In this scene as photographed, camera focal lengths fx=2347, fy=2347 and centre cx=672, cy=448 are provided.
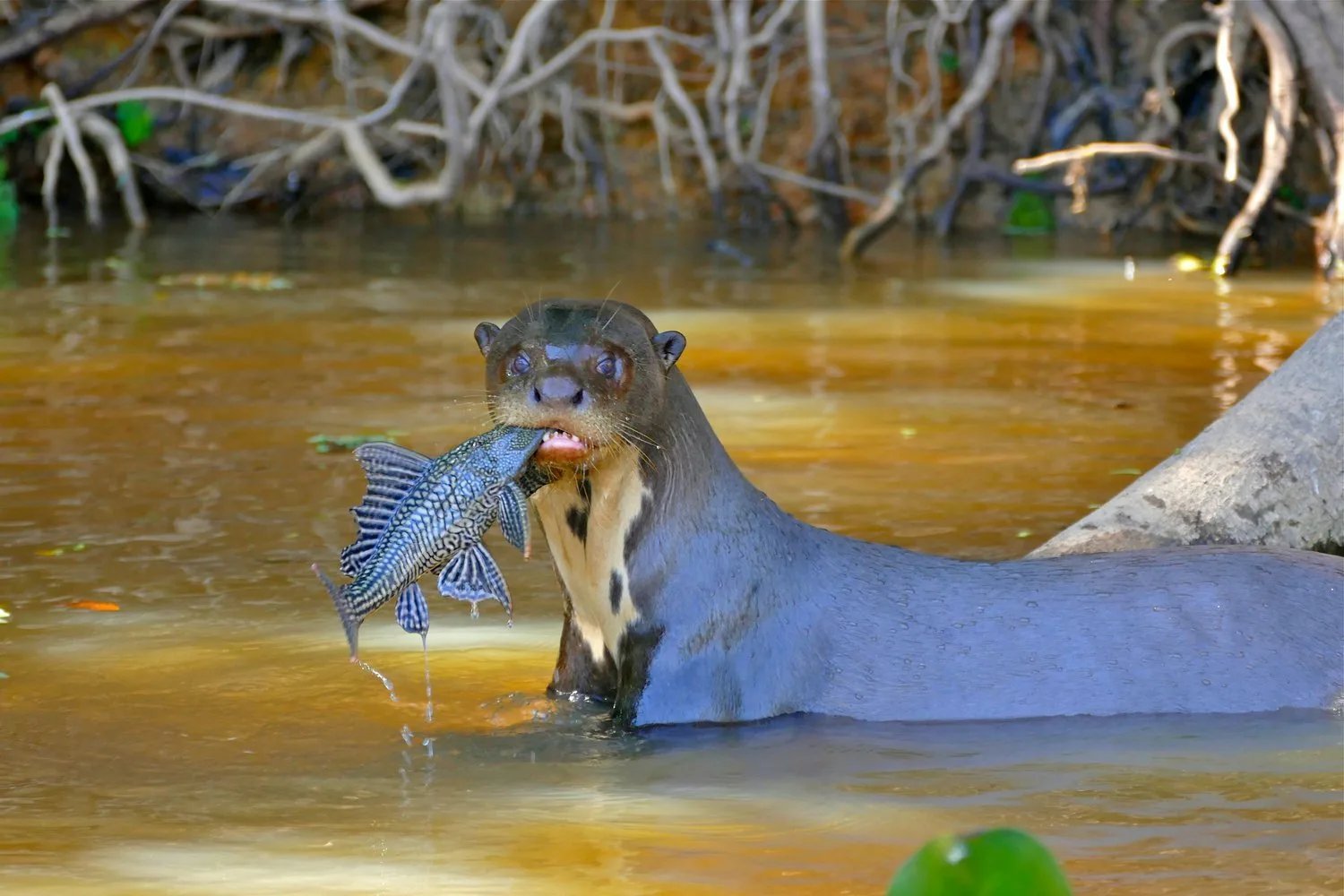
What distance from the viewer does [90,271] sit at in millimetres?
13016

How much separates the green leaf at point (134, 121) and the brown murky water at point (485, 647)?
5.42 meters

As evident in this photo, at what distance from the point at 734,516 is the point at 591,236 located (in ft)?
37.7

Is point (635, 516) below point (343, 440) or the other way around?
the other way around

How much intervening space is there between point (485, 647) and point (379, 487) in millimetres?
938

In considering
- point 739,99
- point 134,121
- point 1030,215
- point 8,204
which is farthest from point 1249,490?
point 8,204

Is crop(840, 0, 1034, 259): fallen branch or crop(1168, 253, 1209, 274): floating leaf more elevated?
crop(840, 0, 1034, 259): fallen branch

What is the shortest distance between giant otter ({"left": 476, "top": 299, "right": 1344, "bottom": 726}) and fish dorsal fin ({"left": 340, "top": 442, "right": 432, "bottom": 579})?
0.83 feet

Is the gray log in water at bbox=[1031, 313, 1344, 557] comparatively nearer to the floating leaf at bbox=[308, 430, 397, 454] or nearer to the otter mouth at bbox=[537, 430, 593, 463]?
the otter mouth at bbox=[537, 430, 593, 463]

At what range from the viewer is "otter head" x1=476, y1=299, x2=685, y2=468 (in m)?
4.06

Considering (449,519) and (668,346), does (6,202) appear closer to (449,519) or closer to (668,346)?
(668,346)

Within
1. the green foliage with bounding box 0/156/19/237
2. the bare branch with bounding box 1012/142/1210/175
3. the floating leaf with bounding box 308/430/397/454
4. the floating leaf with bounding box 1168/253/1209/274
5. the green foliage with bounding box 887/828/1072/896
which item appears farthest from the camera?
the green foliage with bounding box 0/156/19/237

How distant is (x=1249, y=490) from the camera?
5.35 meters

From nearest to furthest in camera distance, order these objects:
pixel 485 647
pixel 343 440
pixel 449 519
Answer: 1. pixel 449 519
2. pixel 485 647
3. pixel 343 440

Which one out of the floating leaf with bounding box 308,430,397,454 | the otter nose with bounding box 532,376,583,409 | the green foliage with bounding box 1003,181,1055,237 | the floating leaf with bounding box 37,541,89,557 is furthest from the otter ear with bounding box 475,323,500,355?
the green foliage with bounding box 1003,181,1055,237
